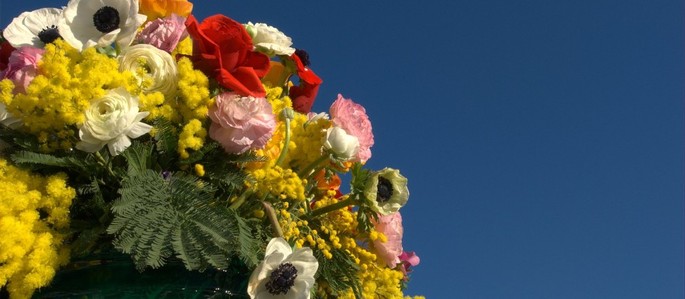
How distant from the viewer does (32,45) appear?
74.2 inches

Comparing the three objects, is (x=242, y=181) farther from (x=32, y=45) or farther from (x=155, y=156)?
(x=32, y=45)

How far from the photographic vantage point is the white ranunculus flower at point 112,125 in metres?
1.54

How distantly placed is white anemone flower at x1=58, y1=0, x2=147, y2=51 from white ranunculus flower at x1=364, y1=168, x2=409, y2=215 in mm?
631

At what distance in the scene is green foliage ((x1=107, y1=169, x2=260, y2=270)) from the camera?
1.48 m

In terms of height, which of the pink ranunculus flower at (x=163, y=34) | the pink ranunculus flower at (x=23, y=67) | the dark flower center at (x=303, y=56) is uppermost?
the dark flower center at (x=303, y=56)

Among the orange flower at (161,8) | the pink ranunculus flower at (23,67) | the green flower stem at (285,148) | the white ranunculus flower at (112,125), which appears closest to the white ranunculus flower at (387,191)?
the green flower stem at (285,148)

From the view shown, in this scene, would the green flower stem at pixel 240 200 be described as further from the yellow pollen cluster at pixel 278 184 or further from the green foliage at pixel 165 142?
the green foliage at pixel 165 142

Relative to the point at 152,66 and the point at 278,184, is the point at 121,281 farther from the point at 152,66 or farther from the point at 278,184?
the point at 152,66

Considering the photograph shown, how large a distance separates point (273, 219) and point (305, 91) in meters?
0.57

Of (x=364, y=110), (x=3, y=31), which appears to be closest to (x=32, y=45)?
(x=3, y=31)

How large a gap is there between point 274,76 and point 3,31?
0.66 metres

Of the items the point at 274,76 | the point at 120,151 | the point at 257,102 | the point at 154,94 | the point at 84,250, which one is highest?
the point at 274,76

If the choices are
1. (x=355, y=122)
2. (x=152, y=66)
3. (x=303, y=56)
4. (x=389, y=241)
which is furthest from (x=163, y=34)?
(x=389, y=241)

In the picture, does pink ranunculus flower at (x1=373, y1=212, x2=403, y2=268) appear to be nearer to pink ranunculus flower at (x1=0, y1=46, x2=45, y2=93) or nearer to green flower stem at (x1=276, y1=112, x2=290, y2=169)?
green flower stem at (x1=276, y1=112, x2=290, y2=169)
